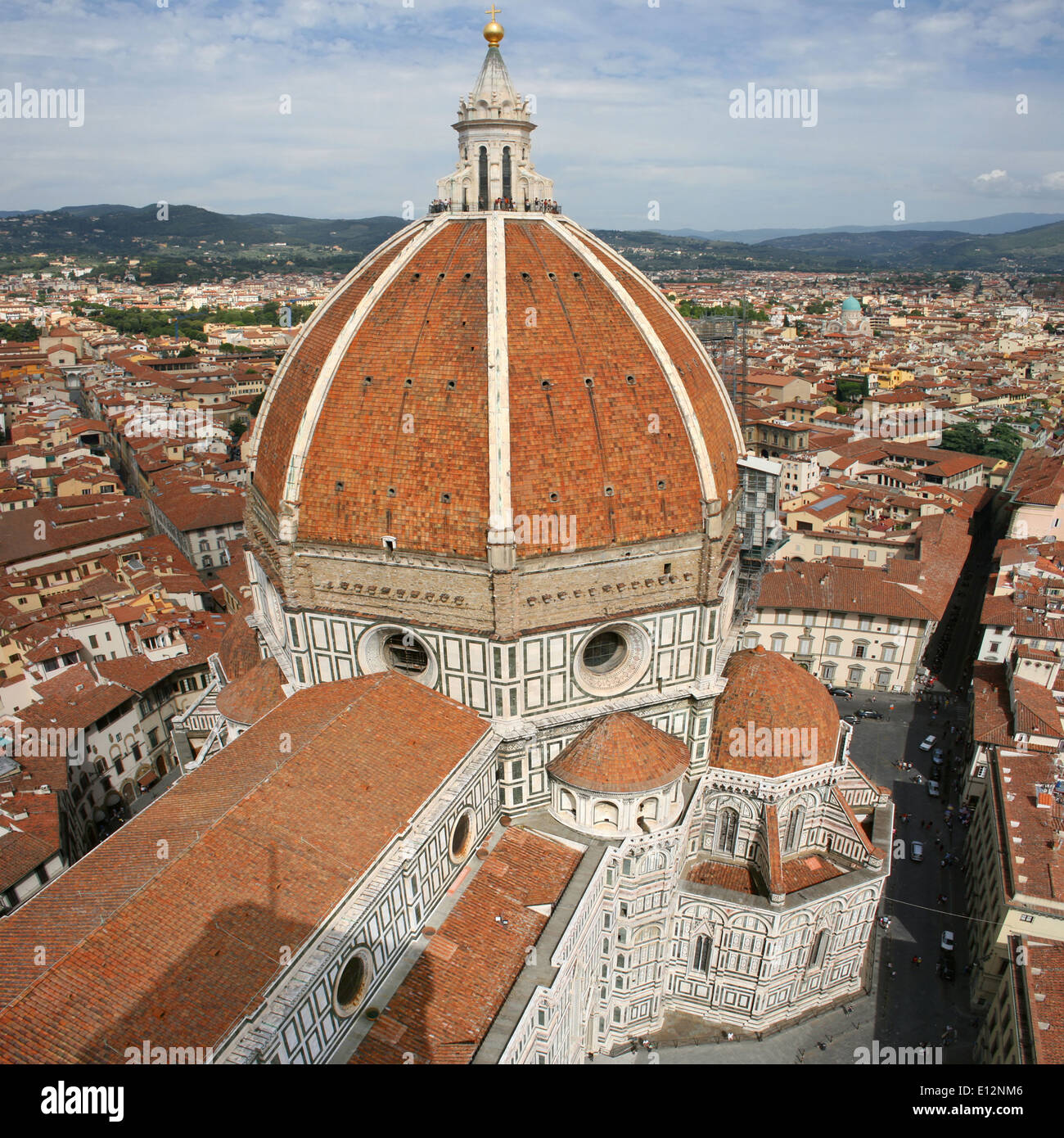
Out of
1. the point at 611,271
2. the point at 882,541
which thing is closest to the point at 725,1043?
the point at 611,271

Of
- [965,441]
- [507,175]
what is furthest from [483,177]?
[965,441]

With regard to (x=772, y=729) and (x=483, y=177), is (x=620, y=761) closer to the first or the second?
(x=772, y=729)

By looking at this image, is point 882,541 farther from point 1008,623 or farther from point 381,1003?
point 381,1003

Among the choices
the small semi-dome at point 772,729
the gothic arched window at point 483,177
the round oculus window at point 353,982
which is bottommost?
the round oculus window at point 353,982

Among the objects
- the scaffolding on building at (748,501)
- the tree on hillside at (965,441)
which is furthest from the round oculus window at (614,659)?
the tree on hillside at (965,441)

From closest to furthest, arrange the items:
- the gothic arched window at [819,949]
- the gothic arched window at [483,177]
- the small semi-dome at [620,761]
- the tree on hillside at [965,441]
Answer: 1. the small semi-dome at [620,761]
2. the gothic arched window at [483,177]
3. the gothic arched window at [819,949]
4. the tree on hillside at [965,441]

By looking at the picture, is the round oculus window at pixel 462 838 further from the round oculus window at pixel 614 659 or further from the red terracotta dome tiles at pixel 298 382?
the red terracotta dome tiles at pixel 298 382
